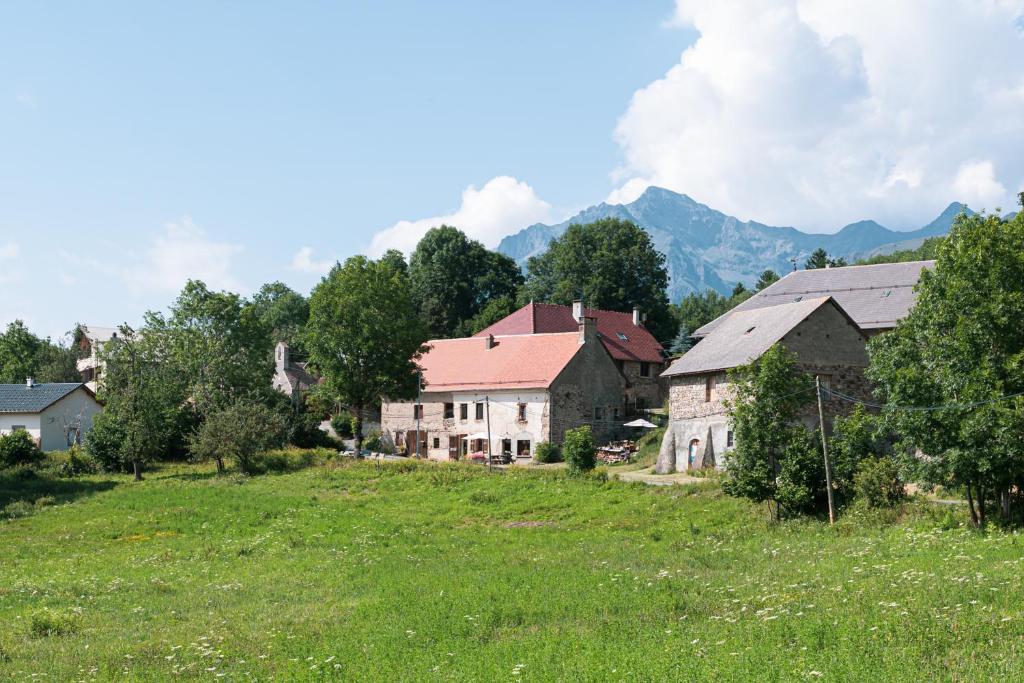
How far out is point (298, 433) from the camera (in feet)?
198

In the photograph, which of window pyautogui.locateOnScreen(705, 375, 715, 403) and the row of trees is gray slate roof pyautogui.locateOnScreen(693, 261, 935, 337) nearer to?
window pyautogui.locateOnScreen(705, 375, 715, 403)

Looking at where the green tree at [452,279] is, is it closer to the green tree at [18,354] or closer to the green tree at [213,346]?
the green tree at [213,346]

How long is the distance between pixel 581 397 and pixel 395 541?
29.6 metres

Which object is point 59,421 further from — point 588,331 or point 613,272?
point 613,272

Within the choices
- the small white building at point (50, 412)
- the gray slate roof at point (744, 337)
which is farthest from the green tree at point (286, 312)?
the gray slate roof at point (744, 337)

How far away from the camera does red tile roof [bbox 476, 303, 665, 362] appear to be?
67.4 meters

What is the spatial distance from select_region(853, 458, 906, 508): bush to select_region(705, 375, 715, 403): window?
15658mm

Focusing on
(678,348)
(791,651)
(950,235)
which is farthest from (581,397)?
(791,651)

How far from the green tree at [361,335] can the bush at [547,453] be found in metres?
10.4

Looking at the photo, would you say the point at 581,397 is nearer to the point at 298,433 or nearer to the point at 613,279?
the point at 298,433

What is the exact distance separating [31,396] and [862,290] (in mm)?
54104

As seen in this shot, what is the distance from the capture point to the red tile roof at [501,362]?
181 ft

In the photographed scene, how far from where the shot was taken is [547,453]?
5194cm

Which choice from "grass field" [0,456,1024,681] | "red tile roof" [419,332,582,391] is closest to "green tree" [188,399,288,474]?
"grass field" [0,456,1024,681]
